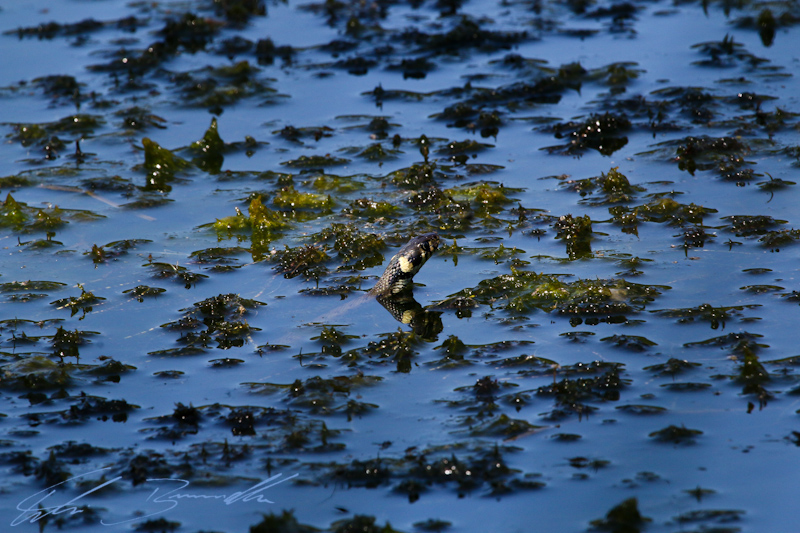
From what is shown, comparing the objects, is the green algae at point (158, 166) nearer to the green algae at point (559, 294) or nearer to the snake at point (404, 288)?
the snake at point (404, 288)

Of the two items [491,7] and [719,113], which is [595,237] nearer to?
[719,113]

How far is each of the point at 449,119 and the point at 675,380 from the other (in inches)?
238

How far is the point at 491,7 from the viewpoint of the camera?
15.0m

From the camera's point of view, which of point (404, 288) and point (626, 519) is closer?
point (626, 519)

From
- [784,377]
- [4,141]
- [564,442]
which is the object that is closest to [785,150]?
[784,377]

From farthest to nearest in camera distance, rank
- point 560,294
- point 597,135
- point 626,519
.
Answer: point 597,135 → point 560,294 → point 626,519

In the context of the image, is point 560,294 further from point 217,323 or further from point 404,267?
point 217,323

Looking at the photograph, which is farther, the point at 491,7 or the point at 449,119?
the point at 491,7
